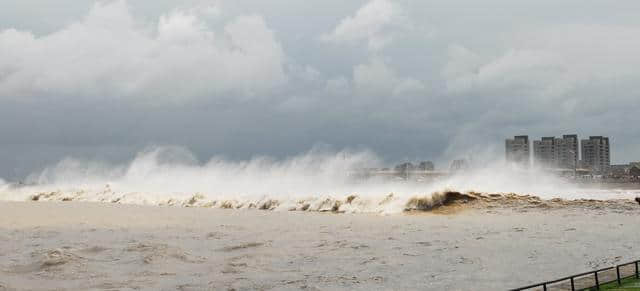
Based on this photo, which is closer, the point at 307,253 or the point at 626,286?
the point at 626,286

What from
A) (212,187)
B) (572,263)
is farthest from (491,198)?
(212,187)

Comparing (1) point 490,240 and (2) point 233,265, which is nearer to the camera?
(2) point 233,265

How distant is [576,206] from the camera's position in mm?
50812

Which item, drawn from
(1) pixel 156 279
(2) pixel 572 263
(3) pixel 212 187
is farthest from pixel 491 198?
(3) pixel 212 187

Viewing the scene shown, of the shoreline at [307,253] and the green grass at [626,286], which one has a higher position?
the green grass at [626,286]

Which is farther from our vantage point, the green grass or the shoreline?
the shoreline

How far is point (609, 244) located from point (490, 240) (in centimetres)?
566

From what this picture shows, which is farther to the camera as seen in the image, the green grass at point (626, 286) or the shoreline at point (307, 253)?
the shoreline at point (307, 253)

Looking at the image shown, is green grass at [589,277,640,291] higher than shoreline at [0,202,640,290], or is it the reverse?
green grass at [589,277,640,291]

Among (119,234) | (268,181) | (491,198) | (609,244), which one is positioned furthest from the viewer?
(268,181)

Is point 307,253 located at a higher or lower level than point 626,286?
lower

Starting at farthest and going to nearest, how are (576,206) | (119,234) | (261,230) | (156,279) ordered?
(576,206), (261,230), (119,234), (156,279)

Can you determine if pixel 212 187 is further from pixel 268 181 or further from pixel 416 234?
pixel 416 234

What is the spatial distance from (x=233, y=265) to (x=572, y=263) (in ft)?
43.8
